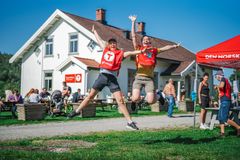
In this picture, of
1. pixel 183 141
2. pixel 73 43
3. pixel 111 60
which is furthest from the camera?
pixel 73 43

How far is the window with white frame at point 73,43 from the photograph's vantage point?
102 feet

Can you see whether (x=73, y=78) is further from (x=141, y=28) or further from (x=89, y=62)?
(x=141, y=28)

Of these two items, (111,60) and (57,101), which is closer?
(111,60)

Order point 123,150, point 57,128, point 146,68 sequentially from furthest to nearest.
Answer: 1. point 57,128
2. point 146,68
3. point 123,150

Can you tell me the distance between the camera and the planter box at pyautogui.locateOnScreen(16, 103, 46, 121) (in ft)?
47.0

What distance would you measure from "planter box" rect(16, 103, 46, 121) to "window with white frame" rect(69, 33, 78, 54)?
1668 cm

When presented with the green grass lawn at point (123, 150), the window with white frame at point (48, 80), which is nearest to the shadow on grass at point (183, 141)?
the green grass lawn at point (123, 150)

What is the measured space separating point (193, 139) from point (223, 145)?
1.12 metres

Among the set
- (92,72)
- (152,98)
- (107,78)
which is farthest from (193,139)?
(92,72)

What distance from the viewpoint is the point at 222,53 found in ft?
37.4

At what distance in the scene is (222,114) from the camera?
383 inches

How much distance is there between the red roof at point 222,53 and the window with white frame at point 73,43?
20443 mm

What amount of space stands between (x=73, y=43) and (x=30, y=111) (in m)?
17.6

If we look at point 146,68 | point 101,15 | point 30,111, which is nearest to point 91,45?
point 101,15
